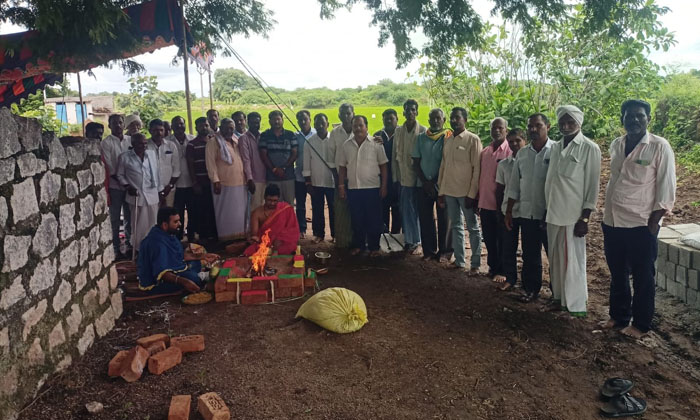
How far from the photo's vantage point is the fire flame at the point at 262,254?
16.8 feet

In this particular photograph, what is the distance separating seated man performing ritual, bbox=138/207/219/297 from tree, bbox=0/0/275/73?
6.22 feet

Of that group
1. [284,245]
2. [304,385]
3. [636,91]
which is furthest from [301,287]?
[636,91]

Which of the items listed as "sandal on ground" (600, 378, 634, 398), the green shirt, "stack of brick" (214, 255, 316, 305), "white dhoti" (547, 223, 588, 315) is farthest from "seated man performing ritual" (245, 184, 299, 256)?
"sandal on ground" (600, 378, 634, 398)

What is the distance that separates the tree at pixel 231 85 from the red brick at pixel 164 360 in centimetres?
2390

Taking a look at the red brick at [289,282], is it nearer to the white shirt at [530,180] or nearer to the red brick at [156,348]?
the red brick at [156,348]

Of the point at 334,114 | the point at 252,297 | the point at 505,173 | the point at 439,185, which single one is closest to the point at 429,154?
the point at 439,185

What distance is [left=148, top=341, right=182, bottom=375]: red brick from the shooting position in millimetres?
3367

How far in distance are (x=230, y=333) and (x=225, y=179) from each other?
10.5ft

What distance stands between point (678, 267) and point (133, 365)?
5416 millimetres

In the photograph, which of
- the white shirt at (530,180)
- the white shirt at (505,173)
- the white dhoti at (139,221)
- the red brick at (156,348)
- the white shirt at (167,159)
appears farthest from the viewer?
the white shirt at (167,159)

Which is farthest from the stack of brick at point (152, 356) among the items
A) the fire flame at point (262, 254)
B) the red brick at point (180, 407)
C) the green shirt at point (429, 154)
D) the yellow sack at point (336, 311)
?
the green shirt at point (429, 154)

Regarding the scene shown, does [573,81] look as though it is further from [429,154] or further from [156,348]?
[156,348]

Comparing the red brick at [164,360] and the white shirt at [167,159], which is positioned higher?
the white shirt at [167,159]

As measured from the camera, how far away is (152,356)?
342 cm
